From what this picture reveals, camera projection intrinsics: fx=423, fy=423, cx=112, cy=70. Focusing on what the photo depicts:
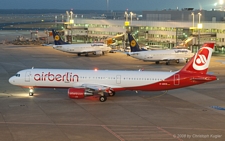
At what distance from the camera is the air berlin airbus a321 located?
48.5 meters

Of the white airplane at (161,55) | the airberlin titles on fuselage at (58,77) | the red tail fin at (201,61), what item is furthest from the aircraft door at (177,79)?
the white airplane at (161,55)

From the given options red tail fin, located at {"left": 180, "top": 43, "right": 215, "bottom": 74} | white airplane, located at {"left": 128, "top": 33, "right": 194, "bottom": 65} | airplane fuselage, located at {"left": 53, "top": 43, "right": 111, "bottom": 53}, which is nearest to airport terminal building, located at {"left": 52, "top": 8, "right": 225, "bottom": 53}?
white airplane, located at {"left": 128, "top": 33, "right": 194, "bottom": 65}

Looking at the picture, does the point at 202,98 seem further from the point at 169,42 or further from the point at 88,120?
the point at 169,42

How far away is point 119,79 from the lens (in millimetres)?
49344

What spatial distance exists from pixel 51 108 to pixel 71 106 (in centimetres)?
226

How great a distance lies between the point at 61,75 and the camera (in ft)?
163

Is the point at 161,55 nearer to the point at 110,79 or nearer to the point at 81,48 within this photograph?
the point at 81,48

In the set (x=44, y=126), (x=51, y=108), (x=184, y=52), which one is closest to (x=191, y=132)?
(x=44, y=126)

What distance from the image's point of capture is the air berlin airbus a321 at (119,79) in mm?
48469

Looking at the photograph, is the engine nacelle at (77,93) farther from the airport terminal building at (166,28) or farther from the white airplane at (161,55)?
the airport terminal building at (166,28)

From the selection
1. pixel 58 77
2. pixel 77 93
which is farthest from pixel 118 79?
pixel 58 77

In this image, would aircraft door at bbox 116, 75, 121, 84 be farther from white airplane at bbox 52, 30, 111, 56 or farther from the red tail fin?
white airplane at bbox 52, 30, 111, 56

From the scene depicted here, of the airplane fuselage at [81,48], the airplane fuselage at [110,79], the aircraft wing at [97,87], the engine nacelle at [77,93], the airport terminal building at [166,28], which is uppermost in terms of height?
the airport terminal building at [166,28]

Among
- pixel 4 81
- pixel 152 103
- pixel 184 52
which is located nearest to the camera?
pixel 152 103
